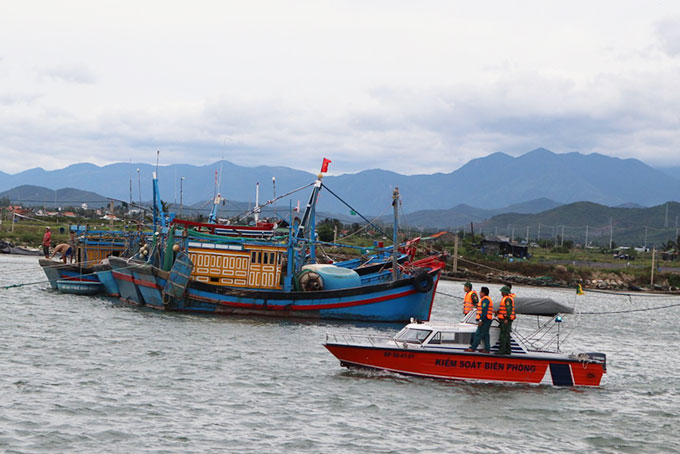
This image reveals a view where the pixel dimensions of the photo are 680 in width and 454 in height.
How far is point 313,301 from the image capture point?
37.2 m

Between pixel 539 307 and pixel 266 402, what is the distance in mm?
10767

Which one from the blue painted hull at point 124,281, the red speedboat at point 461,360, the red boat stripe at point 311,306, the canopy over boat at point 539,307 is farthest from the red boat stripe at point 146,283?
the canopy over boat at point 539,307

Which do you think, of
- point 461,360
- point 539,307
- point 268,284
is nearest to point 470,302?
point 461,360

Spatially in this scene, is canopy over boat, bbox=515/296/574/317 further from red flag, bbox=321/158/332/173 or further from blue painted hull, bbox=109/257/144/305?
blue painted hull, bbox=109/257/144/305

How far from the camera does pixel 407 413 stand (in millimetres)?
20109

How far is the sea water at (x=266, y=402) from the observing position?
1738cm

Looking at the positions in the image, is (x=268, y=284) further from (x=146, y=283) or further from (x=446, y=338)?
(x=446, y=338)

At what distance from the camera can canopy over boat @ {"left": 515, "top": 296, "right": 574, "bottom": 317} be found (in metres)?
26.9

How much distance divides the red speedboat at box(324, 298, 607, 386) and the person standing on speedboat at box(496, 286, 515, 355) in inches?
8.5

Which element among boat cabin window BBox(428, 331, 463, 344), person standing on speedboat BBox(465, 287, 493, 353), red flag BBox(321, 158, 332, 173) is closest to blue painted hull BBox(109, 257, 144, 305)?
red flag BBox(321, 158, 332, 173)

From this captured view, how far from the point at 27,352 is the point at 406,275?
19.4 m

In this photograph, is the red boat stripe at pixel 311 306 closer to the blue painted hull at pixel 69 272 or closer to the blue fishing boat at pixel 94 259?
the blue fishing boat at pixel 94 259

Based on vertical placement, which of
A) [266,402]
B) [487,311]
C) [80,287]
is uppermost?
[487,311]

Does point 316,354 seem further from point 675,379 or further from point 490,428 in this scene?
point 675,379
